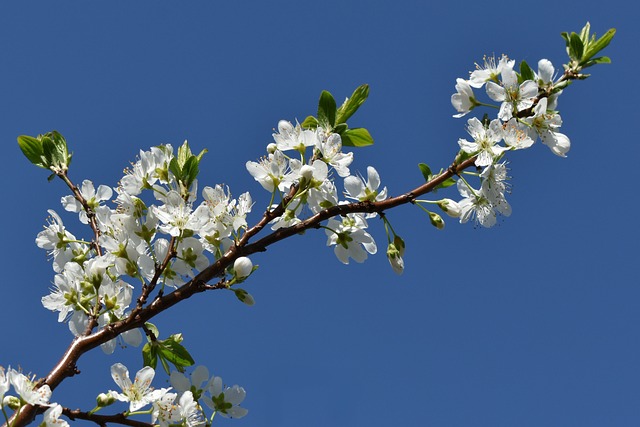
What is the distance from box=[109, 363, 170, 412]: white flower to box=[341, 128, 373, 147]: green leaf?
3.67 feet

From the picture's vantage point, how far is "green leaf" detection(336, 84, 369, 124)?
2812mm

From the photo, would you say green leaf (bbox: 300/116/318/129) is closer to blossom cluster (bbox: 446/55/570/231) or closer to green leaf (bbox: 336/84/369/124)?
green leaf (bbox: 336/84/369/124)

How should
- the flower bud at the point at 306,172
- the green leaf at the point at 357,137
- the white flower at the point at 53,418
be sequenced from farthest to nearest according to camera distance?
the green leaf at the point at 357,137, the flower bud at the point at 306,172, the white flower at the point at 53,418

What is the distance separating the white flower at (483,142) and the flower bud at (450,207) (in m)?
0.18

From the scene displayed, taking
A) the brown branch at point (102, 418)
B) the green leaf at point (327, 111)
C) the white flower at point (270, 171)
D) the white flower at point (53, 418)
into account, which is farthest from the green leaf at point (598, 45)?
the white flower at point (53, 418)

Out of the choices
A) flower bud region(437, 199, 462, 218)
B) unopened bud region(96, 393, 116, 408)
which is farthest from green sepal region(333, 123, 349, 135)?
unopened bud region(96, 393, 116, 408)

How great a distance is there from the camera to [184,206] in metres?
2.49

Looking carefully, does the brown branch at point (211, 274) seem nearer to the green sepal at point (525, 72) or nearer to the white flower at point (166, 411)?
the white flower at point (166, 411)

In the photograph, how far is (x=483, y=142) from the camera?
275 centimetres

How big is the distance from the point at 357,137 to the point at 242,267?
0.73 meters

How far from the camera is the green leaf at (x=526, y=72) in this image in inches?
113

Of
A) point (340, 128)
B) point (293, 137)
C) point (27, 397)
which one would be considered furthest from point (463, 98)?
point (27, 397)

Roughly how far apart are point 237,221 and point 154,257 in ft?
1.00

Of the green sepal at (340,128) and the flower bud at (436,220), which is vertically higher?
the green sepal at (340,128)
